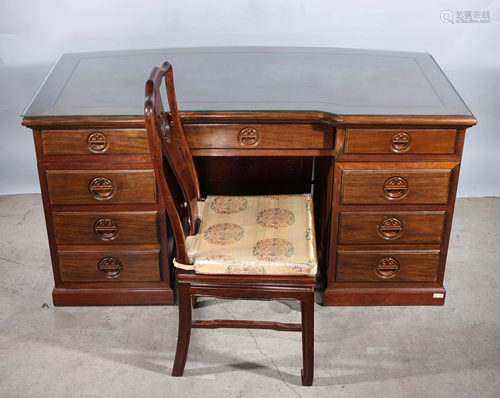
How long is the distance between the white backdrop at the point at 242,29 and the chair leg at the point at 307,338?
1452 millimetres

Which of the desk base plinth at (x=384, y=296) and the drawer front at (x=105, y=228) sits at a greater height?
the drawer front at (x=105, y=228)

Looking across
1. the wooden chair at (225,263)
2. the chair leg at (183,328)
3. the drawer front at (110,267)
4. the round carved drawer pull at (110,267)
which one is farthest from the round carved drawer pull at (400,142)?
the round carved drawer pull at (110,267)

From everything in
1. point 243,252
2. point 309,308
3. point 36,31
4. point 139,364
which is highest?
point 36,31

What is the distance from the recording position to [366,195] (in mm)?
1937

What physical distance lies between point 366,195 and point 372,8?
3.66 ft

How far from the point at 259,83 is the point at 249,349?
37.2 inches

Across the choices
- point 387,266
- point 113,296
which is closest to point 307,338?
point 387,266

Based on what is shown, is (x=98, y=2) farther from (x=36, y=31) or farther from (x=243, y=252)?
(x=243, y=252)

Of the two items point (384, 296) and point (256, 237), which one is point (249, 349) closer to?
point (256, 237)

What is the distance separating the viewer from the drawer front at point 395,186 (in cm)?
190

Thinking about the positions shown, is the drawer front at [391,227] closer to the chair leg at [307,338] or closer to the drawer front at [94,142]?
the chair leg at [307,338]

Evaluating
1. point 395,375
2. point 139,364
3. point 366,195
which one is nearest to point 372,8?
point 366,195

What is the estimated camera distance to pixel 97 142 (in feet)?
6.11

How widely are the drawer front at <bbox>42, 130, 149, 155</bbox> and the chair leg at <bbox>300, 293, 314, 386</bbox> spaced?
731mm
